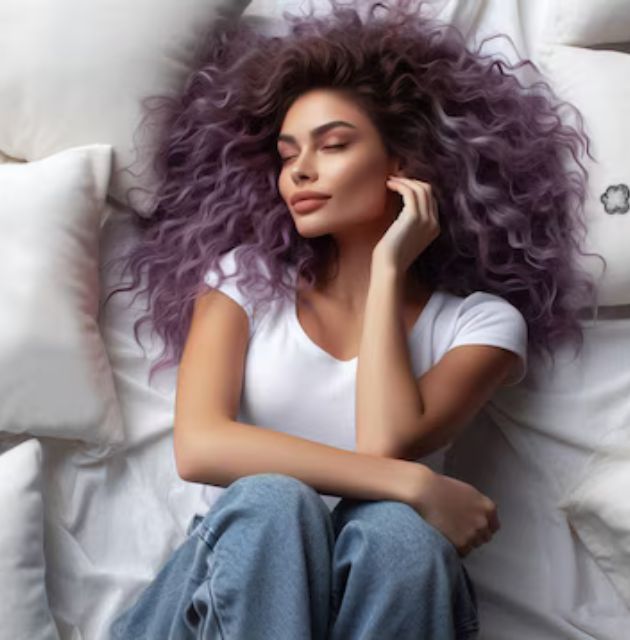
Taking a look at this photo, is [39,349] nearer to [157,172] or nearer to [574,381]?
[157,172]

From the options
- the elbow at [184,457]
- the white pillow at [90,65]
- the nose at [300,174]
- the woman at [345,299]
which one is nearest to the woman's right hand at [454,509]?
the woman at [345,299]

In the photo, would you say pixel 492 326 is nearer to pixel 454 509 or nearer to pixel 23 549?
pixel 454 509

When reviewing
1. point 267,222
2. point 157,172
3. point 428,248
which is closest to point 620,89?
point 428,248

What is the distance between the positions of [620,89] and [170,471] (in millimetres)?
764

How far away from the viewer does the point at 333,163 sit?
1.36 meters

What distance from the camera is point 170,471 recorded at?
1.46m

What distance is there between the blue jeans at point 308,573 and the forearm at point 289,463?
3cm

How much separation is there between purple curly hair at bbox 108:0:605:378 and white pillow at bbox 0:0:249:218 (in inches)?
1.6

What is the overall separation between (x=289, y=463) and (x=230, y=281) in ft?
0.84

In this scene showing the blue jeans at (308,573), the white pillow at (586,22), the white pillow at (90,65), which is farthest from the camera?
the white pillow at (586,22)

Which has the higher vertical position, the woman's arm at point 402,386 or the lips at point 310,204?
the lips at point 310,204

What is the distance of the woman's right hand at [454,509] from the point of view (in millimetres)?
1256

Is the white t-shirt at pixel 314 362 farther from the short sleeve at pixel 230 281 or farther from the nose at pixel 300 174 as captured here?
the nose at pixel 300 174

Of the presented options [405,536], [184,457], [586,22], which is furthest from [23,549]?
[586,22]
